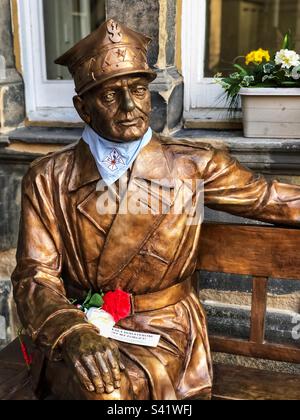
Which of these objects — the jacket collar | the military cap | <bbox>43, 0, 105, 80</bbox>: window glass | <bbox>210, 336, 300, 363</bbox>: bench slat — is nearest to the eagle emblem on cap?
the military cap

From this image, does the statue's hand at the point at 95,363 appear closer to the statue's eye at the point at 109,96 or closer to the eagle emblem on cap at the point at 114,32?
the statue's eye at the point at 109,96

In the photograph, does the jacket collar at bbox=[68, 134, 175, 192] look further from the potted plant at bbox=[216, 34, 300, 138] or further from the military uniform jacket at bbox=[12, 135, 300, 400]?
the potted plant at bbox=[216, 34, 300, 138]

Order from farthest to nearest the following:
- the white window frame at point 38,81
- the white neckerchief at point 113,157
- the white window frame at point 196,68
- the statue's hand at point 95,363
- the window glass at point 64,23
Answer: the window glass at point 64,23 → the white window frame at point 38,81 → the white window frame at point 196,68 → the white neckerchief at point 113,157 → the statue's hand at point 95,363

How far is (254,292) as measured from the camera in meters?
2.31

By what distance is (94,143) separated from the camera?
1980 mm

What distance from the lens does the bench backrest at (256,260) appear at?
2.24m

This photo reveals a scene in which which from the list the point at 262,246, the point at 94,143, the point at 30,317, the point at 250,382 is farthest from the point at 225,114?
the point at 30,317

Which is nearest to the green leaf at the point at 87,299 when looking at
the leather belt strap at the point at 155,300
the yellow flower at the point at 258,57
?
the leather belt strap at the point at 155,300

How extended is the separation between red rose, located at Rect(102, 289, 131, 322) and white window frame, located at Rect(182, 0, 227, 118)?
1344 mm

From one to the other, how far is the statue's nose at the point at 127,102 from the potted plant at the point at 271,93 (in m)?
0.97

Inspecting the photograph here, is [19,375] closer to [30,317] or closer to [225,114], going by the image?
[30,317]

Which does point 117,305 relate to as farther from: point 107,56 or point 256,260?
point 107,56

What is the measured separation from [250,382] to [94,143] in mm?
1118

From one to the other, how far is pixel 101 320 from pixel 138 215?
389 millimetres
